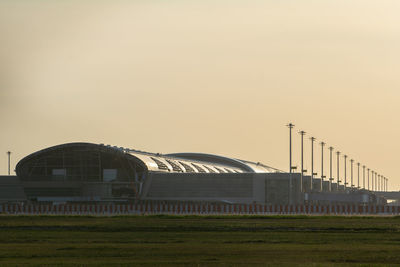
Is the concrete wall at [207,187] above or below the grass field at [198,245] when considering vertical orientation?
above

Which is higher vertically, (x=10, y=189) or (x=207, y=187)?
(x=207, y=187)

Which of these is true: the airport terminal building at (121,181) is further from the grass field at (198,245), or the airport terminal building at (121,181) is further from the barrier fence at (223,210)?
the grass field at (198,245)

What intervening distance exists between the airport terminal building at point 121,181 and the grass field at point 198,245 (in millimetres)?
77140

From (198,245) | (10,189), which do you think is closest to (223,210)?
(198,245)

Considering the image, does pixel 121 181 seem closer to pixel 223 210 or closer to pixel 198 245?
pixel 223 210

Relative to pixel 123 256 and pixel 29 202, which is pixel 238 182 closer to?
pixel 29 202

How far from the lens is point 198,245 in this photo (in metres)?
42.3

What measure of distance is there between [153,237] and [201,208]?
50147 mm

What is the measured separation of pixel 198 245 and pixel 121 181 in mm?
98131

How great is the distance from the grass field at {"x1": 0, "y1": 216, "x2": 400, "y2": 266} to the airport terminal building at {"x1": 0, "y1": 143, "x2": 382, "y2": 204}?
3037 inches

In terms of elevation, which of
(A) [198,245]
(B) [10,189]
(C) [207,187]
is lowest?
(A) [198,245]

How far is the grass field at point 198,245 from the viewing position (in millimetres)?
34875

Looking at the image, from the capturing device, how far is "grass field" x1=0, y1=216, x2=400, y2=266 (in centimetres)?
3488

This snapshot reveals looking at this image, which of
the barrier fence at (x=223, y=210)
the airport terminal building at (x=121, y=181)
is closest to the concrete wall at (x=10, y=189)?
the airport terminal building at (x=121, y=181)
